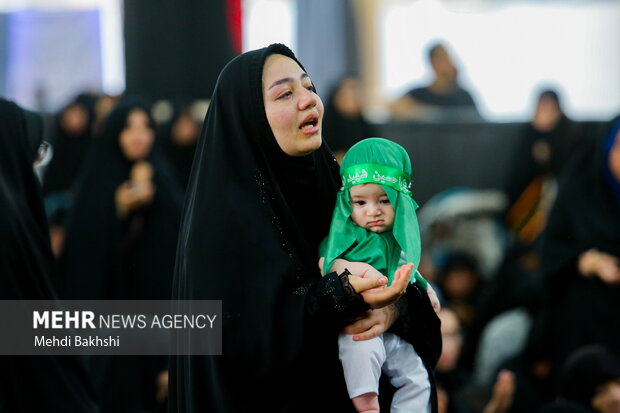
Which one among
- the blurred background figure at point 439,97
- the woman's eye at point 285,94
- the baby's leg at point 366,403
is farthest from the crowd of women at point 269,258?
the blurred background figure at point 439,97

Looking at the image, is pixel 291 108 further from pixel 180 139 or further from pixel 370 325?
pixel 180 139

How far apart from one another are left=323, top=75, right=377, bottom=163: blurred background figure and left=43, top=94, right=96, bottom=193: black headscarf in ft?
5.93

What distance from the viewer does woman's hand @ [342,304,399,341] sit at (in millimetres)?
2906

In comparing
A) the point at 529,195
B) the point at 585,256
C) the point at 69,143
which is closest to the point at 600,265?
the point at 585,256

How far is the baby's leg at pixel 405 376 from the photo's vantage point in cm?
301

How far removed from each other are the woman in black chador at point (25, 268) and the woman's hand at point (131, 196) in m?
1.84

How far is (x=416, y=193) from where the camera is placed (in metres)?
8.66

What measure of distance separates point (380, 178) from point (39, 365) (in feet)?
4.71

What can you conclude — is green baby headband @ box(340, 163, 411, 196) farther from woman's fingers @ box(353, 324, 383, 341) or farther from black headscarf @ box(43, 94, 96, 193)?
black headscarf @ box(43, 94, 96, 193)

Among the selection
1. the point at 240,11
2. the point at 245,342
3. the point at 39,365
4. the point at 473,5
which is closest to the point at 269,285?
the point at 245,342

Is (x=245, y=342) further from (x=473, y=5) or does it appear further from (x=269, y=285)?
(x=473, y=5)

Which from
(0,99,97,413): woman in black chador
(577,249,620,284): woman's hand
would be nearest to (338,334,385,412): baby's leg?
(0,99,97,413): woman in black chador

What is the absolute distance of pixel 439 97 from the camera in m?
9.17

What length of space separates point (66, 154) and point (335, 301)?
6.21 m
